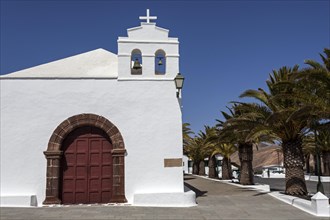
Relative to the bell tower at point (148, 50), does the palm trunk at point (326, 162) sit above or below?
below

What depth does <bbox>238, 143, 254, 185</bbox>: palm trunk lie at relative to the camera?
21344 millimetres

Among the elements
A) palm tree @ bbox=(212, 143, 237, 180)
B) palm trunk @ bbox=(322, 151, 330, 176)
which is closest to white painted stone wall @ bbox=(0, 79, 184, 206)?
palm tree @ bbox=(212, 143, 237, 180)

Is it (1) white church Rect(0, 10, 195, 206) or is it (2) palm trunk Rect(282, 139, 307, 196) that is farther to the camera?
(2) palm trunk Rect(282, 139, 307, 196)

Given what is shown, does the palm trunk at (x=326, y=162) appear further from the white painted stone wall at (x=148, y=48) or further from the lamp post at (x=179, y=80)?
the lamp post at (x=179, y=80)

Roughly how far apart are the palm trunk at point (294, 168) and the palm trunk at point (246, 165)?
6.85 m

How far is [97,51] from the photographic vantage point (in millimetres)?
16781

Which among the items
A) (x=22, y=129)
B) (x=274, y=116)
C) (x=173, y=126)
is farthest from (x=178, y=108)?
(x=22, y=129)

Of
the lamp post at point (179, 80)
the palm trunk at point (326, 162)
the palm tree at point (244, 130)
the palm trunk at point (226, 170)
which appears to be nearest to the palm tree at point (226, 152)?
the palm trunk at point (226, 170)

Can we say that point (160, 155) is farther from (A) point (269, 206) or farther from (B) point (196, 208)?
(A) point (269, 206)

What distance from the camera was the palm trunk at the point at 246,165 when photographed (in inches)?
840

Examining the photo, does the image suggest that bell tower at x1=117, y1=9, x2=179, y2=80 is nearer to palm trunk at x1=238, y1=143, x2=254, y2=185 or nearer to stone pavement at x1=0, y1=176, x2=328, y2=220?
stone pavement at x1=0, y1=176, x2=328, y2=220

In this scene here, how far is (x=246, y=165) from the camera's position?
21672mm

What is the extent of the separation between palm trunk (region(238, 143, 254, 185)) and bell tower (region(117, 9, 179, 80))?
1008 centimetres

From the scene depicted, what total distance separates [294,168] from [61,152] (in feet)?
29.6
